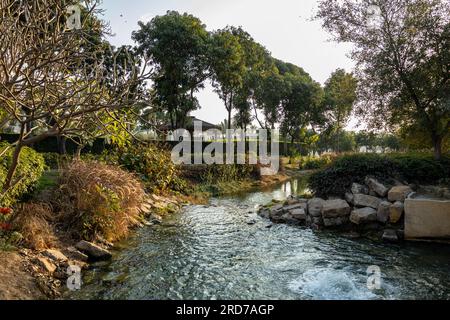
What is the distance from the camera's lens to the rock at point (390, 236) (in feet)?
25.4

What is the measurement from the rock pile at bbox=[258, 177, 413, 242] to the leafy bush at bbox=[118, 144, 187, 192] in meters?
5.29

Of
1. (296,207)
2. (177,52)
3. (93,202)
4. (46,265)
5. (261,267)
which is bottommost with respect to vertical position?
(261,267)

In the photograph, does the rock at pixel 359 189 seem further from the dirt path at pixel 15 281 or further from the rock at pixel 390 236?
the dirt path at pixel 15 281

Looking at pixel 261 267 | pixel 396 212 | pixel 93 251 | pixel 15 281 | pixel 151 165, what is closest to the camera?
pixel 15 281

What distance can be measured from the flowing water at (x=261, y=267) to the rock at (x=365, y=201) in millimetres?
1255

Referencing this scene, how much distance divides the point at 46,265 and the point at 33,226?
44.4 inches

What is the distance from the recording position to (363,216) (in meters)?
8.51

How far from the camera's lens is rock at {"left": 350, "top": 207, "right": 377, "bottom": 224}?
850cm

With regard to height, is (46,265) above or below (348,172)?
below

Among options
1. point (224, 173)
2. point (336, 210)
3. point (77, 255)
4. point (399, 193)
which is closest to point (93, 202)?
point (77, 255)

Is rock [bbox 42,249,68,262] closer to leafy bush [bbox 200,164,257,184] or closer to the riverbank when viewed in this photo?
the riverbank

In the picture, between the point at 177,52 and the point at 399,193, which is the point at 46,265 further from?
the point at 177,52

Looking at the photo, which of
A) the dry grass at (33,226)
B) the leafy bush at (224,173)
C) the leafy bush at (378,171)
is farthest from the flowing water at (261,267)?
the leafy bush at (224,173)

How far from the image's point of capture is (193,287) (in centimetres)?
519
